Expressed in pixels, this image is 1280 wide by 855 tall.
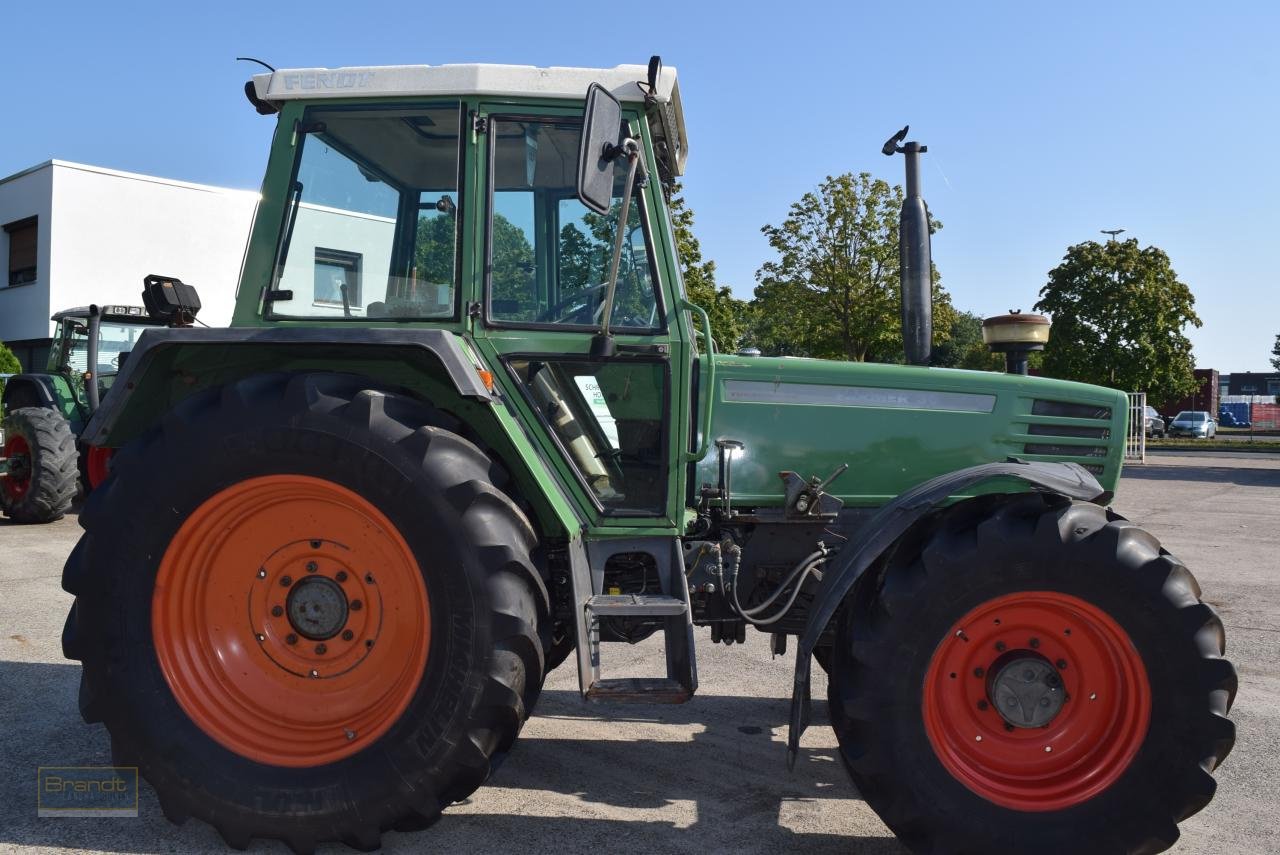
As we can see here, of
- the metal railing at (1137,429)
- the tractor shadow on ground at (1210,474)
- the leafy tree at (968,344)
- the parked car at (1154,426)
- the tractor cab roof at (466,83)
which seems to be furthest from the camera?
the leafy tree at (968,344)

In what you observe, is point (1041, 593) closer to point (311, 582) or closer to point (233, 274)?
point (311, 582)

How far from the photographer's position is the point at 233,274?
989 inches

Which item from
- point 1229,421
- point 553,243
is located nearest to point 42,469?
point 553,243

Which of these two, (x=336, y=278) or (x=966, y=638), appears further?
(x=336, y=278)

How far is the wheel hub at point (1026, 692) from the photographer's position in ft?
9.67

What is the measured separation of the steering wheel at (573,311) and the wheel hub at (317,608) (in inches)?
45.2

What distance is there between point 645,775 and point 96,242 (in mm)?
24010

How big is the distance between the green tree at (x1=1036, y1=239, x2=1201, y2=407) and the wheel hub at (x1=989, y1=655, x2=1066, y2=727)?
25.5m

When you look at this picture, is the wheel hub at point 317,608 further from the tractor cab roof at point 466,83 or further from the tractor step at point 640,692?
the tractor cab roof at point 466,83

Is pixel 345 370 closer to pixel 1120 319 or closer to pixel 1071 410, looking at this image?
pixel 1071 410

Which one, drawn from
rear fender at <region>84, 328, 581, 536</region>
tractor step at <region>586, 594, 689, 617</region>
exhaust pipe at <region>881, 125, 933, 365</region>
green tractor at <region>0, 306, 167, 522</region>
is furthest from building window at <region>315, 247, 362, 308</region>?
green tractor at <region>0, 306, 167, 522</region>

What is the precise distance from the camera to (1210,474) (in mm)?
20172

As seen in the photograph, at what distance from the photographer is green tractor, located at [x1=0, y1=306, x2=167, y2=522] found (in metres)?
9.70
